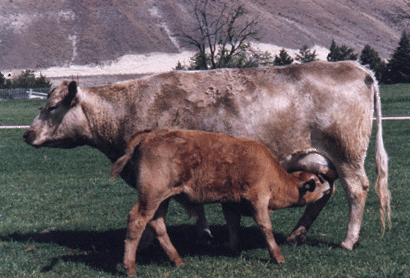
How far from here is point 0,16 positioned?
5217 inches

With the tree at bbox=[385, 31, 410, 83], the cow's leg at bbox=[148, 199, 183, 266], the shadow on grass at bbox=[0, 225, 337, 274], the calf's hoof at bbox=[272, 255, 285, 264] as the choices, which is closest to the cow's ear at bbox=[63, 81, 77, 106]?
the shadow on grass at bbox=[0, 225, 337, 274]

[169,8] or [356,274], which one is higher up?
[356,274]

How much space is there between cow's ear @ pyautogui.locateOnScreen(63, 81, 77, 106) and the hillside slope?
112m

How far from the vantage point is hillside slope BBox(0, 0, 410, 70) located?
120 m

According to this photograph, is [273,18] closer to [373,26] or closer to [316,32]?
[316,32]

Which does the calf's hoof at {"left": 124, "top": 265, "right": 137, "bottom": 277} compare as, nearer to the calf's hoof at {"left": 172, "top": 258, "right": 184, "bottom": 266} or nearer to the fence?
the calf's hoof at {"left": 172, "top": 258, "right": 184, "bottom": 266}

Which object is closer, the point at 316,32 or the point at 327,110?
the point at 327,110

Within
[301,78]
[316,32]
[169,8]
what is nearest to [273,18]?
[316,32]

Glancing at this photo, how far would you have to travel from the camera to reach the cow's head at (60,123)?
21.3 feet

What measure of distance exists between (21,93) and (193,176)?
61.0 meters

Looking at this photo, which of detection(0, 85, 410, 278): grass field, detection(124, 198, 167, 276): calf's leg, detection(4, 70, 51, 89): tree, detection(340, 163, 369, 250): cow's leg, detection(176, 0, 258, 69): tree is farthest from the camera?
detection(4, 70, 51, 89): tree

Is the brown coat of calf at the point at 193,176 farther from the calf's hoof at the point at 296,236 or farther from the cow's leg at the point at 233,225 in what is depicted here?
the calf's hoof at the point at 296,236

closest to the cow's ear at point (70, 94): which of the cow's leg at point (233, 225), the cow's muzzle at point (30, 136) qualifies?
the cow's muzzle at point (30, 136)

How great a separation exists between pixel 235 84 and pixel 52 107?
2.54 metres
